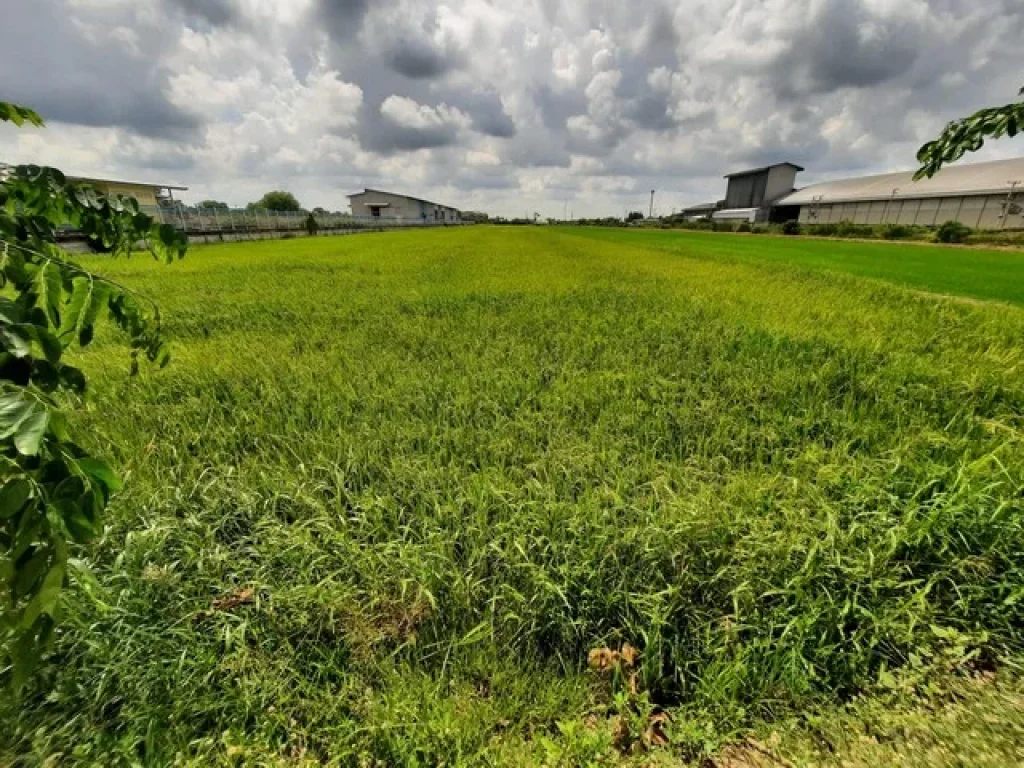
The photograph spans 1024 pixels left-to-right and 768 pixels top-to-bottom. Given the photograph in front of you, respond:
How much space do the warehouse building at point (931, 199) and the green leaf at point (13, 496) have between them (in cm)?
4118

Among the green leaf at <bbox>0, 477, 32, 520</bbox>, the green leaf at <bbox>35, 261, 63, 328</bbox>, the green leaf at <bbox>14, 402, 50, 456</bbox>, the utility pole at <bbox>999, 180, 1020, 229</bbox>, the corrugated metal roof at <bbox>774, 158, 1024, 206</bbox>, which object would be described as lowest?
the green leaf at <bbox>0, 477, 32, 520</bbox>

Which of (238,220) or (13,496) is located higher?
(238,220)

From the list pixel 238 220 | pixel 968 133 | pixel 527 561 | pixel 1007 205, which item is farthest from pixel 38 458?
pixel 1007 205

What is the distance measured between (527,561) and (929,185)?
6533 cm

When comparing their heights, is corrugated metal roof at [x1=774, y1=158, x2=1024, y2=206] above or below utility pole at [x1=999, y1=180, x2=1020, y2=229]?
above

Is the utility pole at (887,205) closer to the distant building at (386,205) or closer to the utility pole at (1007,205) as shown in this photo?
the utility pole at (1007,205)

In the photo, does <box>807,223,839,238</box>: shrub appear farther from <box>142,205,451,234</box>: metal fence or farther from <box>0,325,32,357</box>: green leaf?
<box>0,325,32,357</box>: green leaf

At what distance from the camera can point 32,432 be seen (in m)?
0.65

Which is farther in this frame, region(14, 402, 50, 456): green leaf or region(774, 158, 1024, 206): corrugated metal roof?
region(774, 158, 1024, 206): corrugated metal roof

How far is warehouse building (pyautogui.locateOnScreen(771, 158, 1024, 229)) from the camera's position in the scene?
127ft

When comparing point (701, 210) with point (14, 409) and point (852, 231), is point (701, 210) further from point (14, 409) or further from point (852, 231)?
point (14, 409)

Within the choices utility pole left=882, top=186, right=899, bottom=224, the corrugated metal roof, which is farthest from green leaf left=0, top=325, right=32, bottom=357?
utility pole left=882, top=186, right=899, bottom=224

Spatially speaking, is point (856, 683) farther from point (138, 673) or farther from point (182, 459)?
point (182, 459)

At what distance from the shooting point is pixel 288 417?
12.8 feet
